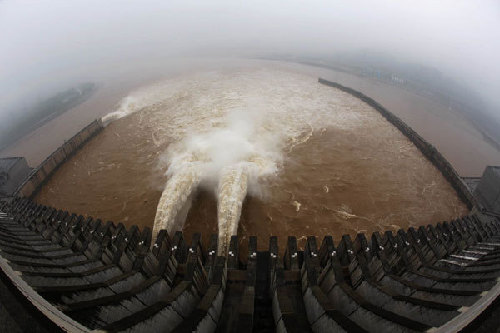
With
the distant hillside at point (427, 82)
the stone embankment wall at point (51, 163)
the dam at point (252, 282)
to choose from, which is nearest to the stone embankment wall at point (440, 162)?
the dam at point (252, 282)

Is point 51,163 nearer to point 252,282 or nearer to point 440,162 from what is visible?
point 252,282

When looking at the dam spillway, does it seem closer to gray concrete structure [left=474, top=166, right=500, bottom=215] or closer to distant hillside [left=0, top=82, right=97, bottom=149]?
gray concrete structure [left=474, top=166, right=500, bottom=215]

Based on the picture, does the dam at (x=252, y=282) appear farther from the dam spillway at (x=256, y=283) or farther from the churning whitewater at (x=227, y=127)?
the churning whitewater at (x=227, y=127)

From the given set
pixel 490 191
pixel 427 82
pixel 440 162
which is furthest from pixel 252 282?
pixel 427 82

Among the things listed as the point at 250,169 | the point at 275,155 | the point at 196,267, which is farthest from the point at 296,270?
the point at 275,155

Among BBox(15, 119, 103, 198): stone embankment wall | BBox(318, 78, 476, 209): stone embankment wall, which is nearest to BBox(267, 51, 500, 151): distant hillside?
BBox(318, 78, 476, 209): stone embankment wall

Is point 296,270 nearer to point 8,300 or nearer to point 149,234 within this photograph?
point 149,234
